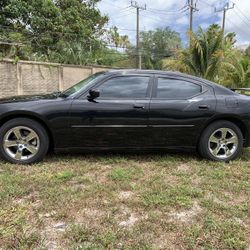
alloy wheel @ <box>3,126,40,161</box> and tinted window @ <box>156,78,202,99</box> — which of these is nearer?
alloy wheel @ <box>3,126,40,161</box>

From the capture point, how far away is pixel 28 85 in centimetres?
1280

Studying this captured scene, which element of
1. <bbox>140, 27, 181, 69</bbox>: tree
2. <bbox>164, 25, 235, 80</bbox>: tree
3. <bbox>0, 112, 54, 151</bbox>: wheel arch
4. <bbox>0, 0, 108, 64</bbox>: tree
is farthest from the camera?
<bbox>140, 27, 181, 69</bbox>: tree

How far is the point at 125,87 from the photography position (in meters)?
4.56

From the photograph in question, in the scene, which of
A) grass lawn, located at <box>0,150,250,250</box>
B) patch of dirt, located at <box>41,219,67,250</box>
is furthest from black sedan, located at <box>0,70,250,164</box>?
patch of dirt, located at <box>41,219,67,250</box>

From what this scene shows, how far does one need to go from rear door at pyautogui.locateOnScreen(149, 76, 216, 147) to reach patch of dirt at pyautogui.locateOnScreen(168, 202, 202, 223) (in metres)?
1.62

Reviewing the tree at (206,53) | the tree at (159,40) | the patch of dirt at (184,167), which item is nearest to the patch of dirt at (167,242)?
the patch of dirt at (184,167)

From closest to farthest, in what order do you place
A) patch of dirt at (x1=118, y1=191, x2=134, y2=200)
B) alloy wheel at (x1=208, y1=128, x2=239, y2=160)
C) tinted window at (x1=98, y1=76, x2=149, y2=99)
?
patch of dirt at (x1=118, y1=191, x2=134, y2=200) → tinted window at (x1=98, y1=76, x2=149, y2=99) → alloy wheel at (x1=208, y1=128, x2=239, y2=160)

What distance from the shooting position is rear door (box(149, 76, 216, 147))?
451 centimetres

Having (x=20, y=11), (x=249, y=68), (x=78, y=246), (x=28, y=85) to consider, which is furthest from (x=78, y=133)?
(x=20, y=11)

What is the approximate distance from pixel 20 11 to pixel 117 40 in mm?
20086

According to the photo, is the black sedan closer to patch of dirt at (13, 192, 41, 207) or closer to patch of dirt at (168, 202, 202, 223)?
patch of dirt at (13, 192, 41, 207)

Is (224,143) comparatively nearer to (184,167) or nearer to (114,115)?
(184,167)

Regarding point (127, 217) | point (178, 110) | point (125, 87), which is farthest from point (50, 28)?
point (127, 217)

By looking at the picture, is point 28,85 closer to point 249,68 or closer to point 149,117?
point 149,117
